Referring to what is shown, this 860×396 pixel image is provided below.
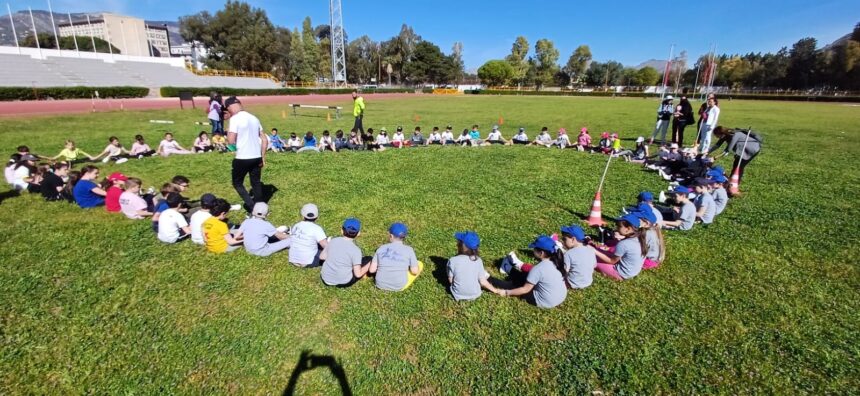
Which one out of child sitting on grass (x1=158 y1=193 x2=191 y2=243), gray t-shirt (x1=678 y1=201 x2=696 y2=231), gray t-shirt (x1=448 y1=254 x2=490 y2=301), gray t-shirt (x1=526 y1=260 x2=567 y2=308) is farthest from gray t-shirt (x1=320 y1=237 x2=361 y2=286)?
gray t-shirt (x1=678 y1=201 x2=696 y2=231)

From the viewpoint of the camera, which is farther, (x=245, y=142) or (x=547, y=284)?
(x=245, y=142)

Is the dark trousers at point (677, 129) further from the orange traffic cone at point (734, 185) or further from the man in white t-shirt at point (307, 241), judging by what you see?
the man in white t-shirt at point (307, 241)

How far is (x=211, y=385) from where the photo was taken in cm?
357

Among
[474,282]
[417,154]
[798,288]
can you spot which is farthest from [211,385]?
[417,154]

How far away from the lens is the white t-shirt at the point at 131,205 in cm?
709

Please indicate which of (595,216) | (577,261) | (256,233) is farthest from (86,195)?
(595,216)

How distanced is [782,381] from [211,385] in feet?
17.7

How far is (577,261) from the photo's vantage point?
4879 millimetres

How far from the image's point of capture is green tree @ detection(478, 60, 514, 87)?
109688 mm

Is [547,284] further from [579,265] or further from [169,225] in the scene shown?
[169,225]

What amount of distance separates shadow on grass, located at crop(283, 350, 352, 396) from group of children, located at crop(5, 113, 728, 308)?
1.21 m


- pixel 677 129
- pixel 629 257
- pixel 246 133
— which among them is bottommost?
pixel 629 257

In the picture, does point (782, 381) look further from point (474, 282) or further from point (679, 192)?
point (679, 192)

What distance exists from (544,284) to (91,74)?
56.2 meters
